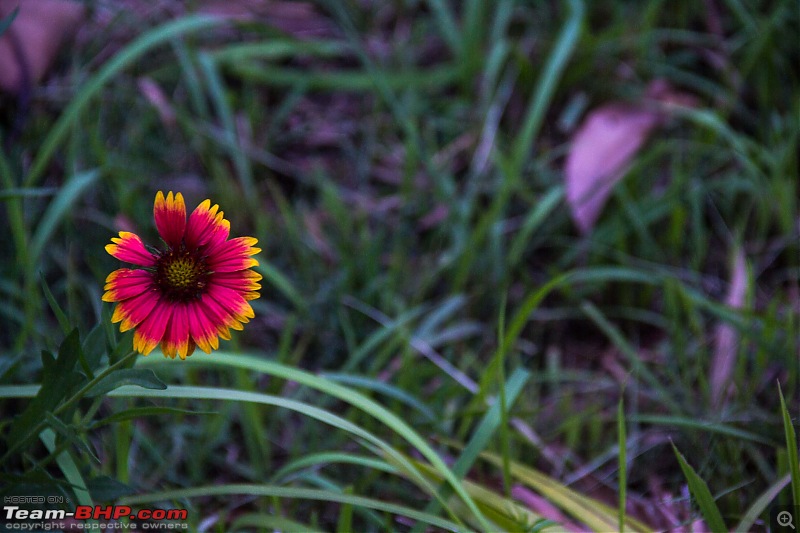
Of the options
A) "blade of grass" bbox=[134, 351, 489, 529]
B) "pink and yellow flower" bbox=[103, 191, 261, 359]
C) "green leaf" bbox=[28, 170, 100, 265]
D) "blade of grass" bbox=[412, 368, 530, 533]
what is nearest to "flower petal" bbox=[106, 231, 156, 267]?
"pink and yellow flower" bbox=[103, 191, 261, 359]

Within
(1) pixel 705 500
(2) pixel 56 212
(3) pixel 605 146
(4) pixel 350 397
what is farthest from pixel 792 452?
(2) pixel 56 212

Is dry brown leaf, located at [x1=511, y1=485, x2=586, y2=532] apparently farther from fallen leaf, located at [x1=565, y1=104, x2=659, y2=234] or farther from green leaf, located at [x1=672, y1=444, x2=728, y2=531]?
fallen leaf, located at [x1=565, y1=104, x2=659, y2=234]

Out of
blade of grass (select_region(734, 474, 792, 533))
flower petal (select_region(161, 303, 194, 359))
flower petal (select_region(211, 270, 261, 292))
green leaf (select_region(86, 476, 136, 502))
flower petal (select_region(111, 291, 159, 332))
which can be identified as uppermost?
flower petal (select_region(211, 270, 261, 292))

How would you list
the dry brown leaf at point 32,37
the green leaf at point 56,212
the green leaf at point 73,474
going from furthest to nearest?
the dry brown leaf at point 32,37
the green leaf at point 56,212
the green leaf at point 73,474

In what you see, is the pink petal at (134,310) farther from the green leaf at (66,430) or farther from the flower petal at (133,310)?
the green leaf at (66,430)

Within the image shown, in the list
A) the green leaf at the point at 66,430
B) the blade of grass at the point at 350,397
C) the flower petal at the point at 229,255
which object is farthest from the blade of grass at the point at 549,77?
the green leaf at the point at 66,430

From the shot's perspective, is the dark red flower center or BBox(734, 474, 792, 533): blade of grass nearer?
the dark red flower center

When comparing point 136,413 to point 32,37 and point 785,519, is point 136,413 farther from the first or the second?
point 32,37

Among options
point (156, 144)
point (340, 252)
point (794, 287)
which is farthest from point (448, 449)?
point (156, 144)

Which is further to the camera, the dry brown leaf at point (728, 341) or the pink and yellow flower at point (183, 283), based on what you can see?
the dry brown leaf at point (728, 341)

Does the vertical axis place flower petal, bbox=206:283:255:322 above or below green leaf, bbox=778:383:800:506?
above
